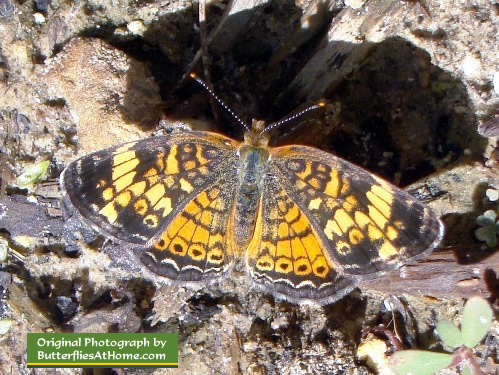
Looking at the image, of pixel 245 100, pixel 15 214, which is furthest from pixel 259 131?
pixel 15 214

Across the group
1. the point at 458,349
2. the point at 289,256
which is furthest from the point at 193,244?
the point at 458,349

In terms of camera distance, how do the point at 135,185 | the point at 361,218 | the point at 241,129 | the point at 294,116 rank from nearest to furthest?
the point at 361,218 < the point at 135,185 < the point at 294,116 < the point at 241,129

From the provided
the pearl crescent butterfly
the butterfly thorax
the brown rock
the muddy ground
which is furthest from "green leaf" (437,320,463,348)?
the brown rock

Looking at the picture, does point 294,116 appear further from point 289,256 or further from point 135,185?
point 135,185

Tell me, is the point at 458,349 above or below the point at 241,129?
below

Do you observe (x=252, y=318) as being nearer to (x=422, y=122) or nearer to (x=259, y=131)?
(x=259, y=131)

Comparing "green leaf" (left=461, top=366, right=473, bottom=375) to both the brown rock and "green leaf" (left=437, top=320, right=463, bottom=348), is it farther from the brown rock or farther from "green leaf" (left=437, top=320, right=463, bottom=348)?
the brown rock
